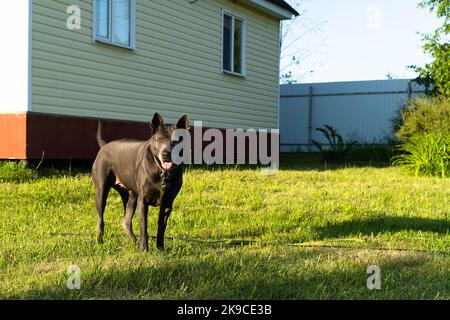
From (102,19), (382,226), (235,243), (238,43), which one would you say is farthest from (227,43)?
(235,243)

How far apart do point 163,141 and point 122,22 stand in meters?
7.89

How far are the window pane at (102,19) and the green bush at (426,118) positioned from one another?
764 cm

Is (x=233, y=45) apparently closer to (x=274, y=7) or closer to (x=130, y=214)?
(x=274, y=7)

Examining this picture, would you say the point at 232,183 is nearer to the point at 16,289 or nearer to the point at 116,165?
the point at 116,165

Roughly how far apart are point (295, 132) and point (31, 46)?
54.7ft

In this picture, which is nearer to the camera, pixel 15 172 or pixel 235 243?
pixel 235 243

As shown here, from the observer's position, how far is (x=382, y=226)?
6.45 meters

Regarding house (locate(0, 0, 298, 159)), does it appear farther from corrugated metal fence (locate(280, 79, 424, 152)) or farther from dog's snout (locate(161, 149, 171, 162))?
corrugated metal fence (locate(280, 79, 424, 152))

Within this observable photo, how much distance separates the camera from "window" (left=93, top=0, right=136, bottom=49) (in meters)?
11.0

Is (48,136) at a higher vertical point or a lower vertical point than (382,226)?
higher

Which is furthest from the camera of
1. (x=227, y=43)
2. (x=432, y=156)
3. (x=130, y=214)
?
(x=227, y=43)

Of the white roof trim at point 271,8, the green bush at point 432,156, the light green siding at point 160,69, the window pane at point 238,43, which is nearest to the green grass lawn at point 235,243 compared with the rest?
the light green siding at point 160,69

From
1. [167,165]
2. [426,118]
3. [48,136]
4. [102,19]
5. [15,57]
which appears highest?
[102,19]

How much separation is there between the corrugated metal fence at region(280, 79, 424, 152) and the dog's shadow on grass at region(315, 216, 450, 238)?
1573cm
